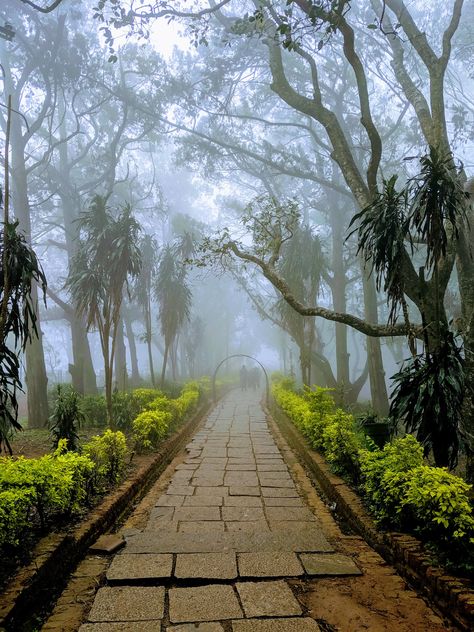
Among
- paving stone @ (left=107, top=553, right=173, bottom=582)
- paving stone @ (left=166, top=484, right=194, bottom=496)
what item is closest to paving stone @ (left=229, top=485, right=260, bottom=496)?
paving stone @ (left=166, top=484, right=194, bottom=496)

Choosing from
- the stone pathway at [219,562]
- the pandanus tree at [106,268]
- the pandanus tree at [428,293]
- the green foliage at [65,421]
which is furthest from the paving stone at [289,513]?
the pandanus tree at [106,268]

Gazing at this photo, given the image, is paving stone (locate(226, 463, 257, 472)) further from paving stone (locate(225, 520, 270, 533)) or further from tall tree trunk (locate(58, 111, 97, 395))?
tall tree trunk (locate(58, 111, 97, 395))

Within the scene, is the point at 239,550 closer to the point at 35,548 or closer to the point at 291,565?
the point at 291,565

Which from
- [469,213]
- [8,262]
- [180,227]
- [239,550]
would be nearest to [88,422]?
[8,262]

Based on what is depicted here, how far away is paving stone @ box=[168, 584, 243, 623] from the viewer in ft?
7.82

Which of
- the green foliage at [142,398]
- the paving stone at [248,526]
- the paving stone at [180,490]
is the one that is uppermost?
the green foliage at [142,398]

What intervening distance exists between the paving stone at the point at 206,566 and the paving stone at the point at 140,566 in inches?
3.3

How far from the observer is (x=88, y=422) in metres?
9.18

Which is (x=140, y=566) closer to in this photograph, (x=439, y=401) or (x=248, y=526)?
(x=248, y=526)

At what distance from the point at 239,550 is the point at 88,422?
6715mm

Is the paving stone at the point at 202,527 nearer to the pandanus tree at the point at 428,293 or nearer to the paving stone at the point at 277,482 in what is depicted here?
the paving stone at the point at 277,482

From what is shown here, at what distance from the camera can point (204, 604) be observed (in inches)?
98.7

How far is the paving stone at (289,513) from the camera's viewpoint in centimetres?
413

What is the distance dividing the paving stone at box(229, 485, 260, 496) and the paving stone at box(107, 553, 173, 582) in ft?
5.85
